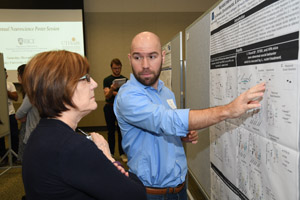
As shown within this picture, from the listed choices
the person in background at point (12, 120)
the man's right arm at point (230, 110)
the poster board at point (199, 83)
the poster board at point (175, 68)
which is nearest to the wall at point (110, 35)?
the person in background at point (12, 120)

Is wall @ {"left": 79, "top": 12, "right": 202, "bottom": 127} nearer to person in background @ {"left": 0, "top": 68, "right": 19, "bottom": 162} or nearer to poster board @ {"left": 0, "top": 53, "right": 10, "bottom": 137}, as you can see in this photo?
person in background @ {"left": 0, "top": 68, "right": 19, "bottom": 162}

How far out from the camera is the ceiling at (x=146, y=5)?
6.01m

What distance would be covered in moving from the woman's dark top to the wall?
215 inches

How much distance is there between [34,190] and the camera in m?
0.77

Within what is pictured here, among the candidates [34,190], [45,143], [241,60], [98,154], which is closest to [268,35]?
[241,60]

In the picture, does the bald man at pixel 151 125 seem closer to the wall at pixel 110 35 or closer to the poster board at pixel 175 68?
the poster board at pixel 175 68

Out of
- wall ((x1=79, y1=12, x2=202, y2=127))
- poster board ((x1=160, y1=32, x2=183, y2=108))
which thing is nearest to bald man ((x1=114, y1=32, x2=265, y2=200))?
poster board ((x1=160, y1=32, x2=183, y2=108))

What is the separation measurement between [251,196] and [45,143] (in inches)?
38.5

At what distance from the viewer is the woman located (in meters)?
0.73

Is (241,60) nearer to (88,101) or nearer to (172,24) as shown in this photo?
(88,101)

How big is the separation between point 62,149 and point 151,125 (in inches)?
18.7

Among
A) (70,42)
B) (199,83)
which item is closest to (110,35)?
(70,42)

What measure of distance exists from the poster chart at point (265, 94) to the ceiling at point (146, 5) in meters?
5.10

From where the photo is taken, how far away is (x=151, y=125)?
3.61ft
